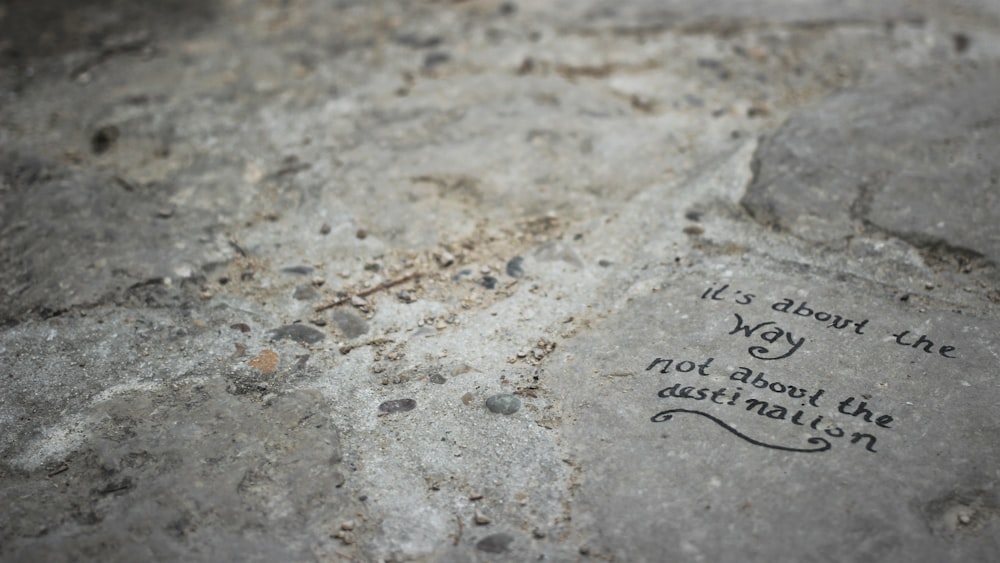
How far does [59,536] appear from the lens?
1592 millimetres

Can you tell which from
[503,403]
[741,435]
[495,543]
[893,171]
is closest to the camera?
[495,543]

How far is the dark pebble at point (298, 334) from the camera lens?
2096 millimetres

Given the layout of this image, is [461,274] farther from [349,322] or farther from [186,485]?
[186,485]

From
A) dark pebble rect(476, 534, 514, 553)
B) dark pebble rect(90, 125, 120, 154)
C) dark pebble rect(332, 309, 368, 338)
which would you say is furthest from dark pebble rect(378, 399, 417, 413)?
dark pebble rect(90, 125, 120, 154)

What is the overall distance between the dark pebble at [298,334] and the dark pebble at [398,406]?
30 centimetres

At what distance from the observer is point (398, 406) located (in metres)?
1.90

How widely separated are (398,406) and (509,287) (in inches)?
19.7

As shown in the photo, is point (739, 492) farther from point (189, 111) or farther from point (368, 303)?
point (189, 111)

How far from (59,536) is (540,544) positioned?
35.2 inches

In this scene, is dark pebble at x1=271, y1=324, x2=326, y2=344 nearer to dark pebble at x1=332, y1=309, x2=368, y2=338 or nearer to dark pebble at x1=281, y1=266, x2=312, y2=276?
dark pebble at x1=332, y1=309, x2=368, y2=338

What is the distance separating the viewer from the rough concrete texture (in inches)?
64.1

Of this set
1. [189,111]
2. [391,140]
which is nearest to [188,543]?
[391,140]

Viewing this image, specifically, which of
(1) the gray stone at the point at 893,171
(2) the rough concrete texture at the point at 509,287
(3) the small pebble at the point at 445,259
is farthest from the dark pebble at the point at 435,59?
(1) the gray stone at the point at 893,171

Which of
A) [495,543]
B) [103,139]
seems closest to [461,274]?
[495,543]
